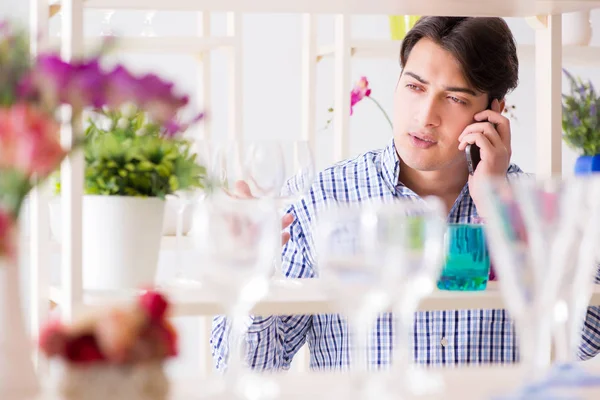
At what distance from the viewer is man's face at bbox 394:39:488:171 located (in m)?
1.80

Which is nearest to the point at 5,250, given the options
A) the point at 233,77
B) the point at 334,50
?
the point at 233,77

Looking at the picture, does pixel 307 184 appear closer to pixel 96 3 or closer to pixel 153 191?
pixel 153 191

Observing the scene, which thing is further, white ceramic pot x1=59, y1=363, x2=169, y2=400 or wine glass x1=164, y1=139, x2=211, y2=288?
wine glass x1=164, y1=139, x2=211, y2=288

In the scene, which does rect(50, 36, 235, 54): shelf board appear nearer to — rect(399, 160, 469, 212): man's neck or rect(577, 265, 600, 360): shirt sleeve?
rect(399, 160, 469, 212): man's neck

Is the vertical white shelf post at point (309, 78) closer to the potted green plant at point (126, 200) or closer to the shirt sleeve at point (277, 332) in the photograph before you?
the shirt sleeve at point (277, 332)

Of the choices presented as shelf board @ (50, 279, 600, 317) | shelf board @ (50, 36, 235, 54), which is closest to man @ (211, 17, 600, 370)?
shelf board @ (50, 279, 600, 317)

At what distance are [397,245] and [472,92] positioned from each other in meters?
1.16

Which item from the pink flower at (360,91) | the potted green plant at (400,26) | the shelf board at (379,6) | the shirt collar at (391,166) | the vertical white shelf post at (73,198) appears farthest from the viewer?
the pink flower at (360,91)

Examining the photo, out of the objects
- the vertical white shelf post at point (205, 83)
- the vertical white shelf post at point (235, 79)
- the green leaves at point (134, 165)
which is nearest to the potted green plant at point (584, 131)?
the green leaves at point (134, 165)

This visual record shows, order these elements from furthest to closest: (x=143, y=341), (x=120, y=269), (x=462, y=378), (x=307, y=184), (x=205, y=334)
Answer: (x=205, y=334) → (x=307, y=184) → (x=120, y=269) → (x=462, y=378) → (x=143, y=341)

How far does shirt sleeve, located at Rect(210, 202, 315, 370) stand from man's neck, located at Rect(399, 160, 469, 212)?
247 mm

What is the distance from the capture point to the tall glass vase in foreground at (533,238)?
74 centimetres

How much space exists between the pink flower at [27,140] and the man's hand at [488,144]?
3.54 ft

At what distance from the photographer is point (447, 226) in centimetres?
132
